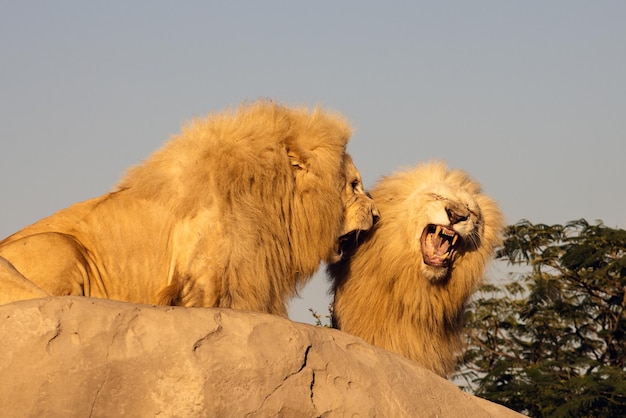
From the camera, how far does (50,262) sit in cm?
577

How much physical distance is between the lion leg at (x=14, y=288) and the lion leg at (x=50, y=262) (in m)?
0.95

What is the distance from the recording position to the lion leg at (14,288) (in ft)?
15.0

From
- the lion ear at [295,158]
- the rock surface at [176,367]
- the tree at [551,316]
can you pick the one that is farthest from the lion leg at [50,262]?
the tree at [551,316]

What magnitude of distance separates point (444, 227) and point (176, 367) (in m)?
3.32

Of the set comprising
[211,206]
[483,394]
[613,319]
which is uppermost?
[211,206]

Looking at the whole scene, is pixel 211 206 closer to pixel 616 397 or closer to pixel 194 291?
pixel 194 291

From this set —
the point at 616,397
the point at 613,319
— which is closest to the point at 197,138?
the point at 616,397

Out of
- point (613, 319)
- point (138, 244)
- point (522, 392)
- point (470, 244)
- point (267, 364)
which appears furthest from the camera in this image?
point (613, 319)

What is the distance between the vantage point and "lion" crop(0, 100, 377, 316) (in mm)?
5820

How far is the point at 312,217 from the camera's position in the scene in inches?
253

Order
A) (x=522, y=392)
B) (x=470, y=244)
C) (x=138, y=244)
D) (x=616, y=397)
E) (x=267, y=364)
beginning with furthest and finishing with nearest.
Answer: (x=522, y=392), (x=616, y=397), (x=470, y=244), (x=138, y=244), (x=267, y=364)

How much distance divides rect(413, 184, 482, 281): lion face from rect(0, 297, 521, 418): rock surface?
2.64m

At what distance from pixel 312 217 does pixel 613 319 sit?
8.75 metres

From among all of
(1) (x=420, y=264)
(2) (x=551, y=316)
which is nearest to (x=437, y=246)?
(1) (x=420, y=264)
